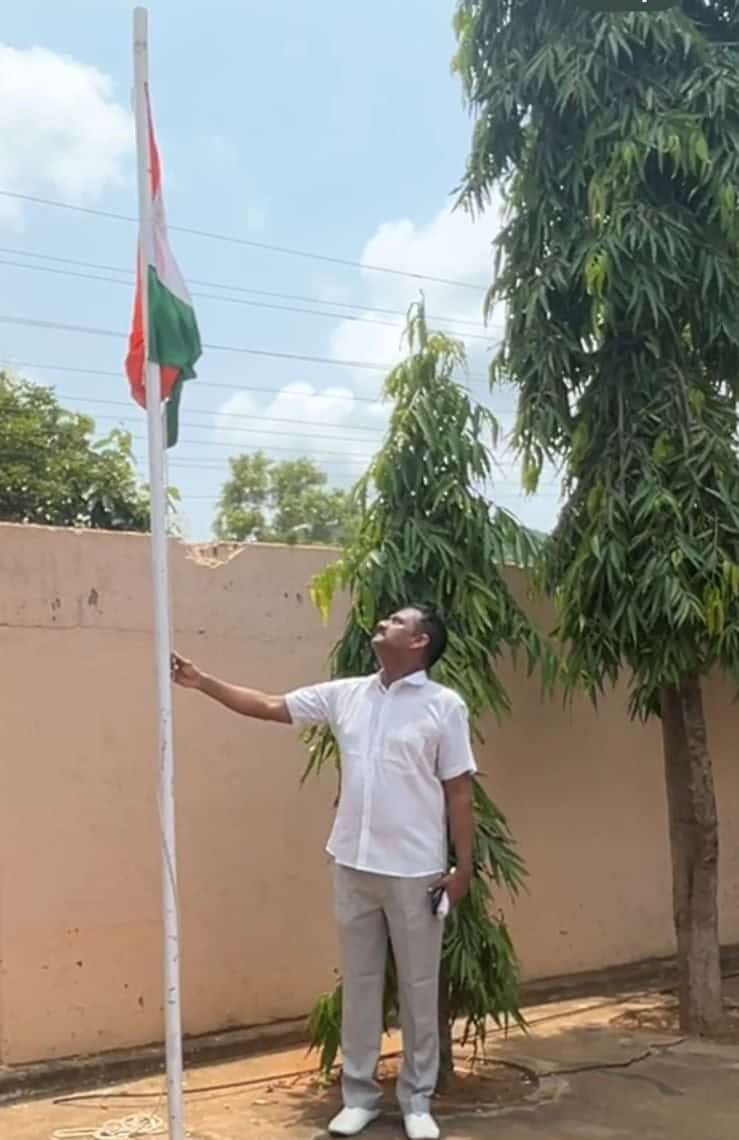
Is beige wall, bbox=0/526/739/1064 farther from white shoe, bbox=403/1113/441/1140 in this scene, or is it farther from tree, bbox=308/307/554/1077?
white shoe, bbox=403/1113/441/1140

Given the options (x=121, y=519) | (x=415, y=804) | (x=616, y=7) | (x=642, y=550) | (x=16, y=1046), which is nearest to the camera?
(x=616, y=7)

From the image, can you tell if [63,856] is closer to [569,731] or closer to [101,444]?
[569,731]

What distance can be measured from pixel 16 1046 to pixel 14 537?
1.79m

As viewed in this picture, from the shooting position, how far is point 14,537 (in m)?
4.95

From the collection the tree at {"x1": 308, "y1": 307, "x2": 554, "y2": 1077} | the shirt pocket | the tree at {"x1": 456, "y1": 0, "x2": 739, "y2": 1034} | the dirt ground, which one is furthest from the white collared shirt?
the tree at {"x1": 456, "y1": 0, "x2": 739, "y2": 1034}

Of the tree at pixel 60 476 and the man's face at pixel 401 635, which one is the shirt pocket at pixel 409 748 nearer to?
the man's face at pixel 401 635

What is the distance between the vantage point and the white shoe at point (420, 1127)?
4305 millimetres

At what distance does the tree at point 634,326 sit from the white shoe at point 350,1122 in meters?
2.03

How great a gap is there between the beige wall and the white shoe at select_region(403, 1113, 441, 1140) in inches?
48.6

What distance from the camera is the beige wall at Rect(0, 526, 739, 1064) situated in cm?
488

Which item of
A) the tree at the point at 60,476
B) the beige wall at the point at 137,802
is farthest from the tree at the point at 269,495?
the beige wall at the point at 137,802

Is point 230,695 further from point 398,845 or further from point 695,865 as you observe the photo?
point 695,865

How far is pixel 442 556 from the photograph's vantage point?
5.12m

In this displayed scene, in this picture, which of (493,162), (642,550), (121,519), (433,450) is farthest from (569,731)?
(121,519)
